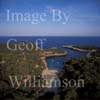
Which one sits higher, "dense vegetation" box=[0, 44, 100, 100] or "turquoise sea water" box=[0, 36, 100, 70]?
"turquoise sea water" box=[0, 36, 100, 70]

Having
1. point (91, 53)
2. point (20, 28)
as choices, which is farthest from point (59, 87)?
point (20, 28)

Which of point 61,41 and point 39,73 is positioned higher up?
point 61,41

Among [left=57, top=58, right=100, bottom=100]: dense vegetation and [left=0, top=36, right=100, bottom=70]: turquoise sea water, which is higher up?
Result: [left=0, top=36, right=100, bottom=70]: turquoise sea water

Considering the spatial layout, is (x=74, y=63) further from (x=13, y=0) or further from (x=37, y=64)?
(x=13, y=0)

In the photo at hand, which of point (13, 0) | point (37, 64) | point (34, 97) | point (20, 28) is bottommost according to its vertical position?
point (34, 97)

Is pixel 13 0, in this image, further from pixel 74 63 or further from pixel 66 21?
pixel 74 63

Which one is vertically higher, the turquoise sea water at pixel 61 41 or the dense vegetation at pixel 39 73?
the turquoise sea water at pixel 61 41

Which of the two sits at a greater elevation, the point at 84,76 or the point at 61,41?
the point at 61,41

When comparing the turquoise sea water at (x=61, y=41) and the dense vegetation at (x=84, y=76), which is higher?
the turquoise sea water at (x=61, y=41)

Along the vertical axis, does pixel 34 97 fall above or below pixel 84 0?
below
